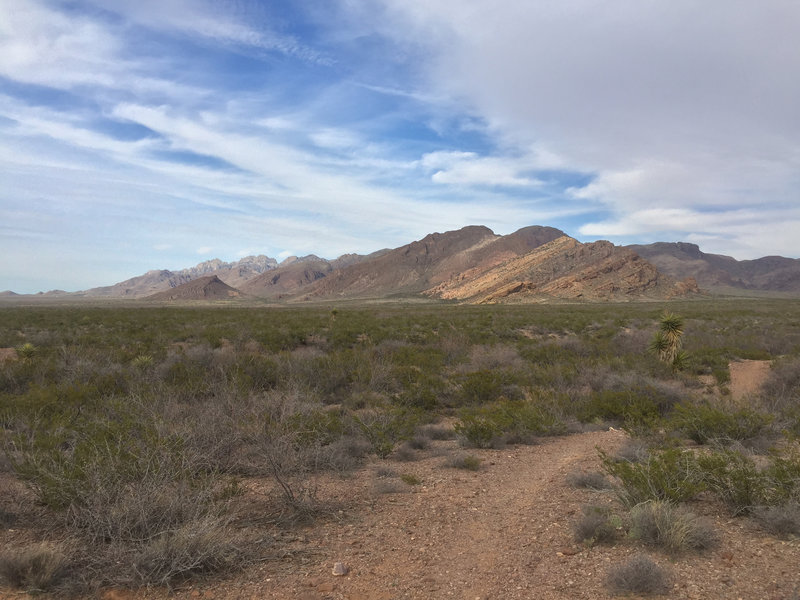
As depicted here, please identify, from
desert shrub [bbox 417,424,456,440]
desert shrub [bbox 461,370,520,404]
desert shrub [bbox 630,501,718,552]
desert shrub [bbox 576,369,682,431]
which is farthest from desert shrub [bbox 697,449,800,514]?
desert shrub [bbox 461,370,520,404]

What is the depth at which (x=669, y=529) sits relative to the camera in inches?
153

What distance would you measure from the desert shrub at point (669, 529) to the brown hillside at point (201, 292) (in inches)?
7134

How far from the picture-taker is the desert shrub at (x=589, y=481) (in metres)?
5.42

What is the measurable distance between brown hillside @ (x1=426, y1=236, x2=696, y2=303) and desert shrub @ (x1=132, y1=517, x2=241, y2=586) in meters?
77.8

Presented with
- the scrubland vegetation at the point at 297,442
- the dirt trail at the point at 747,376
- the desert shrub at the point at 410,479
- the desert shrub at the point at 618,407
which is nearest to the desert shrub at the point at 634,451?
the scrubland vegetation at the point at 297,442

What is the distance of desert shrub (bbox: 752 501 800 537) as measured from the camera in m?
3.95

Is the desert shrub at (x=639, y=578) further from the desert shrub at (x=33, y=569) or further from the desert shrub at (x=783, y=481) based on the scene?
the desert shrub at (x=33, y=569)

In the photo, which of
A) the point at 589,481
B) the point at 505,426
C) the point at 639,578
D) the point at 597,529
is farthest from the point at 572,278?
the point at 639,578

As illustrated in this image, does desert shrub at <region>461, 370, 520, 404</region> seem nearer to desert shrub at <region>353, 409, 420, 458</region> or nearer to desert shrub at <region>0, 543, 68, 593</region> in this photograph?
desert shrub at <region>353, 409, 420, 458</region>

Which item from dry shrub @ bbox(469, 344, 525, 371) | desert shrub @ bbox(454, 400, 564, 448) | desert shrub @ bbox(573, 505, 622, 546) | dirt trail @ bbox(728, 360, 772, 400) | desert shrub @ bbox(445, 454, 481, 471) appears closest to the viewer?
desert shrub @ bbox(573, 505, 622, 546)

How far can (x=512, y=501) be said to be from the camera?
5324mm

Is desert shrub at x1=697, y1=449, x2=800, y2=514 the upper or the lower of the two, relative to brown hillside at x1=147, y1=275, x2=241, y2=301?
lower

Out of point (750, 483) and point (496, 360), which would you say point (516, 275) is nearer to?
point (496, 360)

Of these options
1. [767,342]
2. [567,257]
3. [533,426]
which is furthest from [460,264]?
[533,426]
